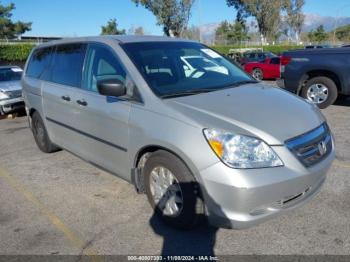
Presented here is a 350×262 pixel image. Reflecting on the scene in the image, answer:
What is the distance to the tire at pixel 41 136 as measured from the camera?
18.1 feet

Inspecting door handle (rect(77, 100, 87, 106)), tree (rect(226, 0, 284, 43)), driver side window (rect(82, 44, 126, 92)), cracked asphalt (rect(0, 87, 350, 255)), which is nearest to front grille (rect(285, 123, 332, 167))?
cracked asphalt (rect(0, 87, 350, 255))

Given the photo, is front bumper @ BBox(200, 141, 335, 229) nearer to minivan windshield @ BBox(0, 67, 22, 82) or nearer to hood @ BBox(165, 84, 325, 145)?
hood @ BBox(165, 84, 325, 145)

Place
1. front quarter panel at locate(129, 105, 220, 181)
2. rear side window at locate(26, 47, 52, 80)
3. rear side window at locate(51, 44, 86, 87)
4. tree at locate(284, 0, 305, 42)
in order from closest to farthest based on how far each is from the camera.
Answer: front quarter panel at locate(129, 105, 220, 181) → rear side window at locate(51, 44, 86, 87) → rear side window at locate(26, 47, 52, 80) → tree at locate(284, 0, 305, 42)

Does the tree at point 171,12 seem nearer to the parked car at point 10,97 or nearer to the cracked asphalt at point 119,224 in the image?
the parked car at point 10,97

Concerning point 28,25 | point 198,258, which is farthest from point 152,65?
point 28,25

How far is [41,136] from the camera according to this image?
5762 mm

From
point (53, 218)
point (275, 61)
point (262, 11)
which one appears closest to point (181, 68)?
point (53, 218)

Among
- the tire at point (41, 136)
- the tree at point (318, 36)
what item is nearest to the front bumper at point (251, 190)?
the tire at point (41, 136)

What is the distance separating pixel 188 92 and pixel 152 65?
53 centimetres

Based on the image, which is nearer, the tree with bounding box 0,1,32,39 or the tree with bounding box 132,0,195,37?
the tree with bounding box 132,0,195,37

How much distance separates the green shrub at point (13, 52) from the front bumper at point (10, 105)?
62.5 ft

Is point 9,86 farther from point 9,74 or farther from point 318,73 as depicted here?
point 318,73

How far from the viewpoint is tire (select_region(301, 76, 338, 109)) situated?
812 centimetres

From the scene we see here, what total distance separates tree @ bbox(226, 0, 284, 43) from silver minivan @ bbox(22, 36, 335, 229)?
44558mm
